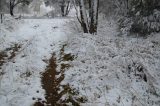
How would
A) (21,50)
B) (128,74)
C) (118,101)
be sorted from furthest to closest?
(21,50), (128,74), (118,101)

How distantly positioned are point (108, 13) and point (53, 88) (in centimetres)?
1911

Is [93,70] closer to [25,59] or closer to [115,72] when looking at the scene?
[115,72]

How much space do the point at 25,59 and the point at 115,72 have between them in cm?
509

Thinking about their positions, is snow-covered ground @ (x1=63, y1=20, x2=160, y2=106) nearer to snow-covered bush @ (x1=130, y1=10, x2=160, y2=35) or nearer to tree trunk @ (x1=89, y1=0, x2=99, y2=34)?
snow-covered bush @ (x1=130, y1=10, x2=160, y2=35)

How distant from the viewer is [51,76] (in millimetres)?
10547

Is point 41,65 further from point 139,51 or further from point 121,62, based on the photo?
point 139,51

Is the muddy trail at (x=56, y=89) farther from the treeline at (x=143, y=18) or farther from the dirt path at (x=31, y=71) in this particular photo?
the treeline at (x=143, y=18)

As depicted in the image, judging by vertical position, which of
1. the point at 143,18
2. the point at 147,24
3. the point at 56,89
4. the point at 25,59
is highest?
the point at 143,18

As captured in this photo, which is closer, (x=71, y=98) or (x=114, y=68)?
(x=71, y=98)

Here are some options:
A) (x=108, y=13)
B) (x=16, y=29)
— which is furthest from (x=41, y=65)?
(x=108, y=13)

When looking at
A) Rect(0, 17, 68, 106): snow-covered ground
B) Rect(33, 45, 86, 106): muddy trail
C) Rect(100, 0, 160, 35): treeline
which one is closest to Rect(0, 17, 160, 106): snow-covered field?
Rect(0, 17, 68, 106): snow-covered ground

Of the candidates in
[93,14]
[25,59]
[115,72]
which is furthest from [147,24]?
[25,59]

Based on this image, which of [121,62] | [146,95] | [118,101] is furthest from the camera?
[121,62]

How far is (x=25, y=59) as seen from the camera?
1254cm
